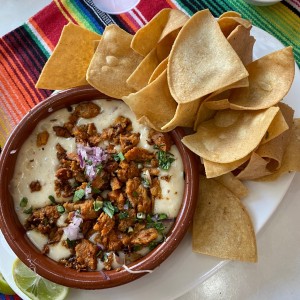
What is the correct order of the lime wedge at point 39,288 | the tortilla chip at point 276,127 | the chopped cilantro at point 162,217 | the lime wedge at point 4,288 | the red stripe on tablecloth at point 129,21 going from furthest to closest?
the red stripe on tablecloth at point 129,21 < the lime wedge at point 4,288 < the lime wedge at point 39,288 < the chopped cilantro at point 162,217 < the tortilla chip at point 276,127

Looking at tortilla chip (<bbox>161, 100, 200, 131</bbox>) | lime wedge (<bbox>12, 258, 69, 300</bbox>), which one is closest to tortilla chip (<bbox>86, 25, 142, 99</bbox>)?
tortilla chip (<bbox>161, 100, 200, 131</bbox>)

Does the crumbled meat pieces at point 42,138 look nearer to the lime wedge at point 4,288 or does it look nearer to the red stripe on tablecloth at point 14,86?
the red stripe on tablecloth at point 14,86

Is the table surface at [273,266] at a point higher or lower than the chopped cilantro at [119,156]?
lower

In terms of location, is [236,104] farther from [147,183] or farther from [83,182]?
[83,182]

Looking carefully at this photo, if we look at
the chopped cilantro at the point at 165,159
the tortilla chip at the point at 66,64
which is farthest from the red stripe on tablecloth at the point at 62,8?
the chopped cilantro at the point at 165,159

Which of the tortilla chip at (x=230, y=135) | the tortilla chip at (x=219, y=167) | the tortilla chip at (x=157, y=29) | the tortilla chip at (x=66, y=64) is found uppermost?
the tortilla chip at (x=66, y=64)

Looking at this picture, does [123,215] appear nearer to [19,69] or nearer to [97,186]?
[97,186]
